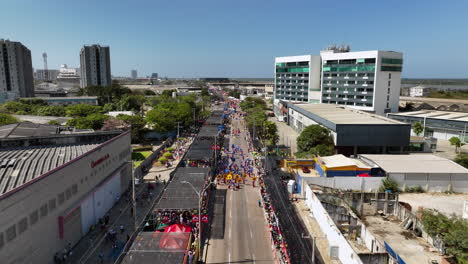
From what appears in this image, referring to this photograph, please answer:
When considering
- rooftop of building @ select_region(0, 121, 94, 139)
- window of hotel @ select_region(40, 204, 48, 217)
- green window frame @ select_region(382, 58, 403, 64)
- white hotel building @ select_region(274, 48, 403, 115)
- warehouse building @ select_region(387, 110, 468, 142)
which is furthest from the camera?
white hotel building @ select_region(274, 48, 403, 115)

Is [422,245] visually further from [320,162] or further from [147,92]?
[147,92]

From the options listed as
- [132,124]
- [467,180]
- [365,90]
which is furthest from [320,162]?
[365,90]

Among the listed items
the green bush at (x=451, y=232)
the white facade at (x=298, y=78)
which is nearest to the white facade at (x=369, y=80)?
the white facade at (x=298, y=78)

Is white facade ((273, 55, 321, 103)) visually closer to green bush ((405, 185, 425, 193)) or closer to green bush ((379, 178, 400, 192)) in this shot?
green bush ((405, 185, 425, 193))

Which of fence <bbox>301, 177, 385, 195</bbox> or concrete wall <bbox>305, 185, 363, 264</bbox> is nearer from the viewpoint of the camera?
concrete wall <bbox>305, 185, 363, 264</bbox>

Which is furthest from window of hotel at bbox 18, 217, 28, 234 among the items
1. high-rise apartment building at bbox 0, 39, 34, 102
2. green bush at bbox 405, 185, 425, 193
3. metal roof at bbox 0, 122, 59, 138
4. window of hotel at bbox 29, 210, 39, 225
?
high-rise apartment building at bbox 0, 39, 34, 102

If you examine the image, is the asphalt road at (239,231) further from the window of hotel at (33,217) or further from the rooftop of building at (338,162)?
the window of hotel at (33,217)
